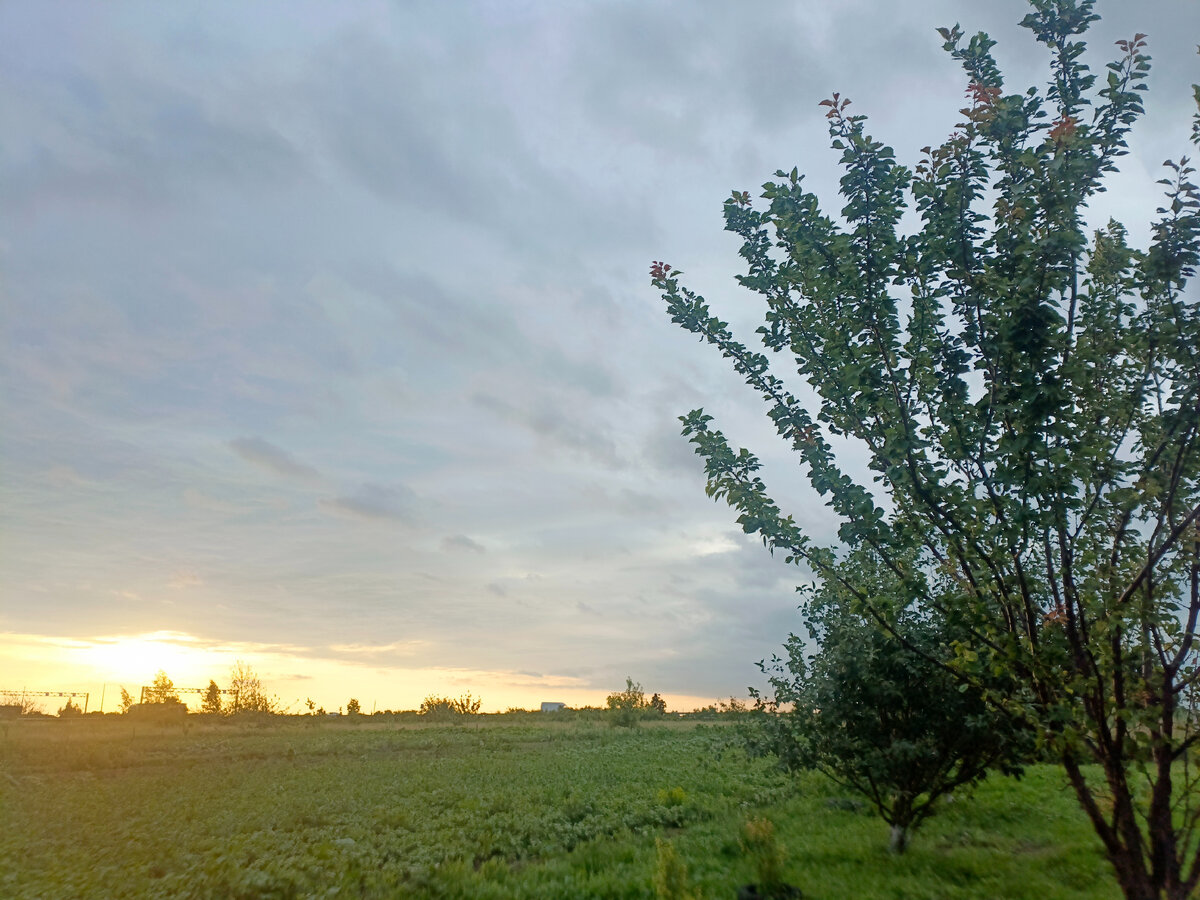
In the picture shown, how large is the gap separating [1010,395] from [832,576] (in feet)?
7.55

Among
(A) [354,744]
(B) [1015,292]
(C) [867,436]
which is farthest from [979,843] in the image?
(A) [354,744]

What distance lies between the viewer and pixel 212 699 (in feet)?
208

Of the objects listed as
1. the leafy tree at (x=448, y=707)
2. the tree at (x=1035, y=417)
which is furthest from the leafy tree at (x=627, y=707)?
the tree at (x=1035, y=417)

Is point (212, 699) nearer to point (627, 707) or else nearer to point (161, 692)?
point (161, 692)

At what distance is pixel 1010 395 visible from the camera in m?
5.76

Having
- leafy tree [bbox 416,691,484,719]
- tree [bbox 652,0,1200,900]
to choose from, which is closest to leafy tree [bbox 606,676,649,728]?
leafy tree [bbox 416,691,484,719]

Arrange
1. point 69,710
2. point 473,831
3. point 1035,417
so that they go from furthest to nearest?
1. point 69,710
2. point 473,831
3. point 1035,417

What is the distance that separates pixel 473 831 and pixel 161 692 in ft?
185

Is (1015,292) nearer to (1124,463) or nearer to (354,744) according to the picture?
(1124,463)

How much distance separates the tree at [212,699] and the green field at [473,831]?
1304 inches

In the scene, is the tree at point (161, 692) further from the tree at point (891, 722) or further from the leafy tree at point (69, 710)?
the tree at point (891, 722)

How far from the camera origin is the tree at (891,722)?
1158 cm

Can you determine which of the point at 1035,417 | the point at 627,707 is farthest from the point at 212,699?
the point at 1035,417

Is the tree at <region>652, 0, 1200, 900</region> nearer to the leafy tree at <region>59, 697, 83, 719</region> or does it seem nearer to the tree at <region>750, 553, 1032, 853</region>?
the tree at <region>750, 553, 1032, 853</region>
